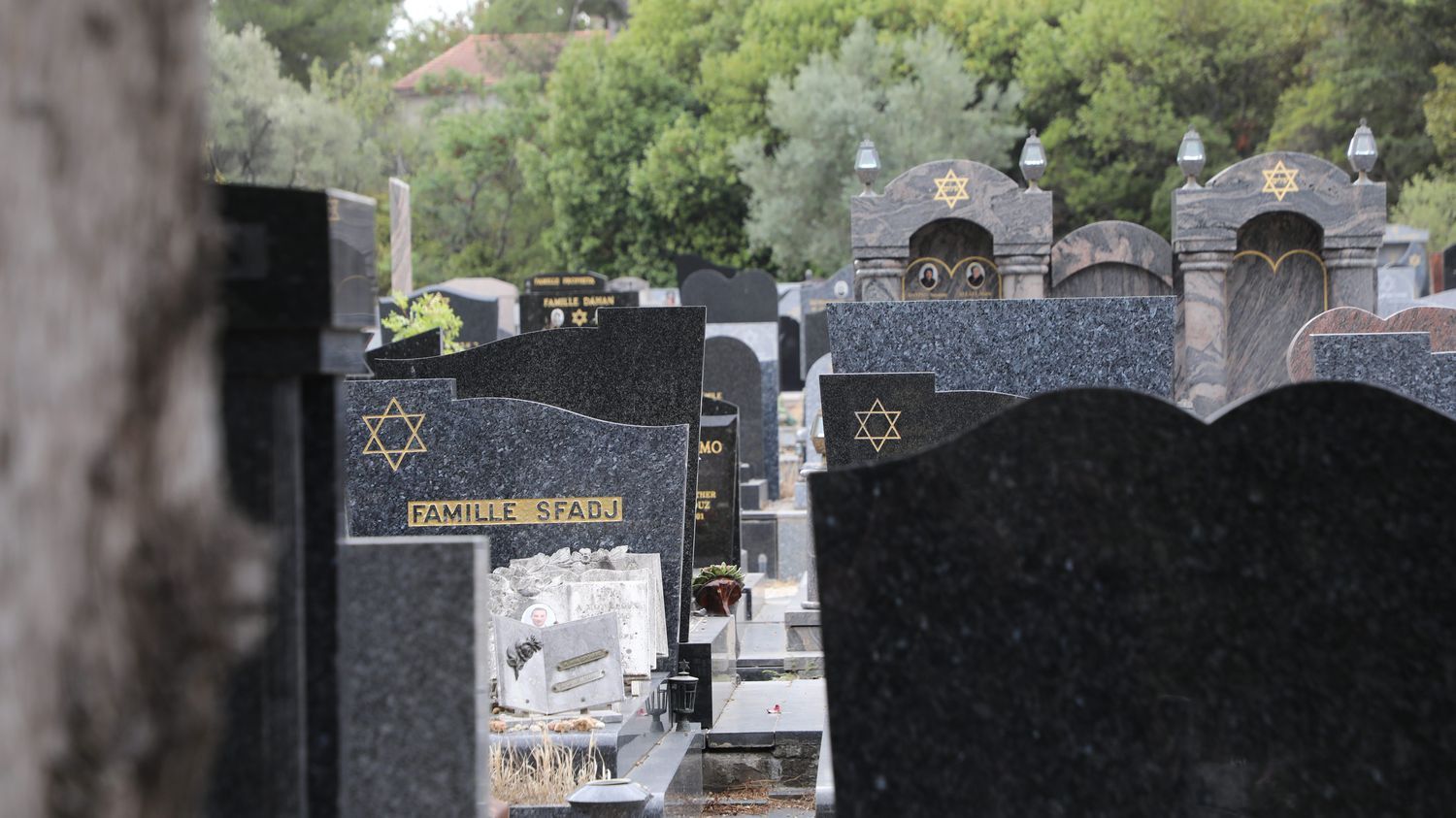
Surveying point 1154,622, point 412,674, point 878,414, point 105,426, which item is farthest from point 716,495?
point 105,426

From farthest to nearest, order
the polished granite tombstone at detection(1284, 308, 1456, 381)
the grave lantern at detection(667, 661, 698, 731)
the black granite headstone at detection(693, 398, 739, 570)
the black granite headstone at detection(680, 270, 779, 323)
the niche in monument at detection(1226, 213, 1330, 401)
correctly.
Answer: the black granite headstone at detection(680, 270, 779, 323) < the niche in monument at detection(1226, 213, 1330, 401) < the black granite headstone at detection(693, 398, 739, 570) < the polished granite tombstone at detection(1284, 308, 1456, 381) < the grave lantern at detection(667, 661, 698, 731)

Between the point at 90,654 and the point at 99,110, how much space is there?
537 mm

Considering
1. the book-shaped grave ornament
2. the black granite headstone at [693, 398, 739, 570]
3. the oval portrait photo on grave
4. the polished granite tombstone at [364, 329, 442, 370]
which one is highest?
the polished granite tombstone at [364, 329, 442, 370]

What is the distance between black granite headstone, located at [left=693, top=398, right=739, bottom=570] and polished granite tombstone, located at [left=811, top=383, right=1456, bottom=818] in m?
6.70

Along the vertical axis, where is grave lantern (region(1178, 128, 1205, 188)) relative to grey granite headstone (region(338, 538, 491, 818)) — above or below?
above

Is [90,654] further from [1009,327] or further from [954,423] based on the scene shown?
[1009,327]

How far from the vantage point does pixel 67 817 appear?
1468mm

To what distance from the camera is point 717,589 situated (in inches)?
328

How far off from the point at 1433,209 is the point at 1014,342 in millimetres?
27307

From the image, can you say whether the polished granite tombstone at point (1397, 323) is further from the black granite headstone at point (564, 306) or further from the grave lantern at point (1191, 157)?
the black granite headstone at point (564, 306)

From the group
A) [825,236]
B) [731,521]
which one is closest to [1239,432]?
[731,521]

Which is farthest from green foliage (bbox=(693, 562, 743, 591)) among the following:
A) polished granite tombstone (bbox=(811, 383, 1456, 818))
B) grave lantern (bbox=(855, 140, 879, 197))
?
grave lantern (bbox=(855, 140, 879, 197))

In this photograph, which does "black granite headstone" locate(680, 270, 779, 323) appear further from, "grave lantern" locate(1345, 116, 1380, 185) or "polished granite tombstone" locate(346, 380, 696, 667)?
"polished granite tombstone" locate(346, 380, 696, 667)

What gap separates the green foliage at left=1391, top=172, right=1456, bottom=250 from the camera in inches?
1261
